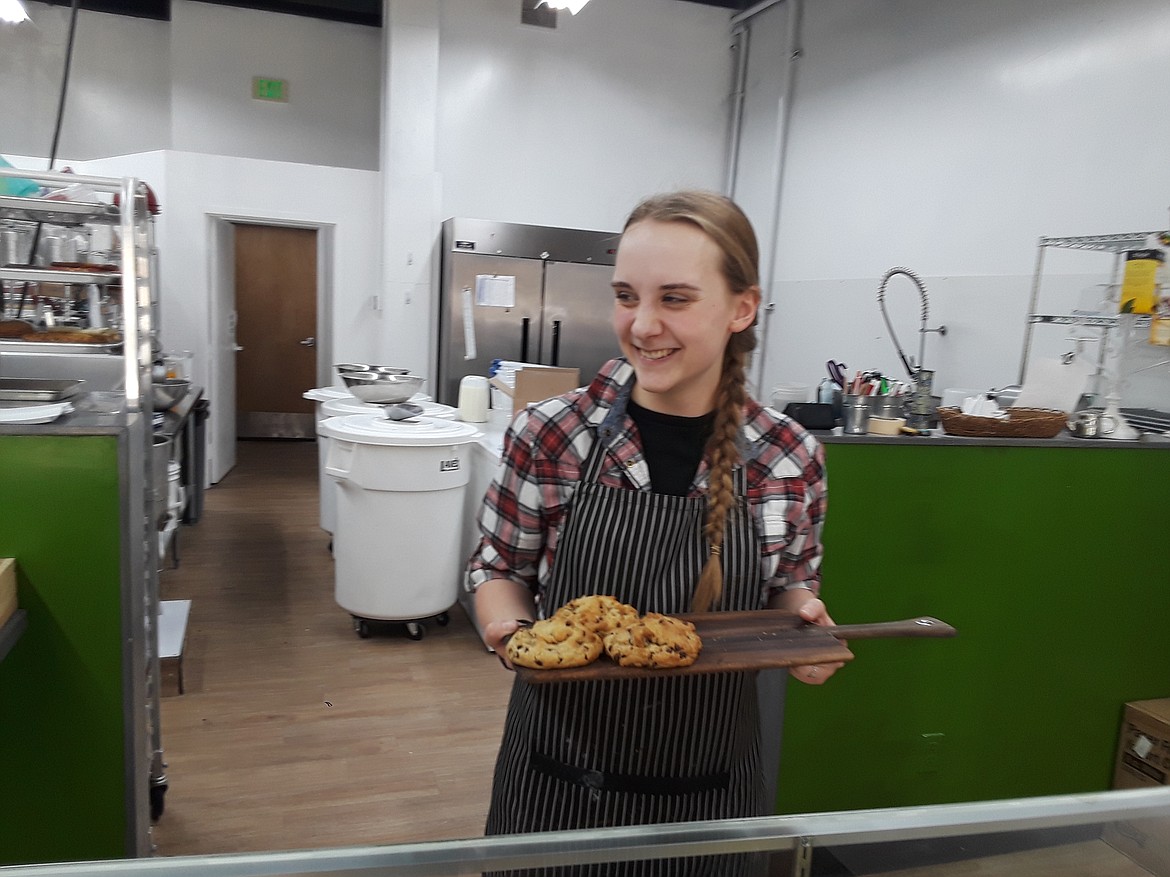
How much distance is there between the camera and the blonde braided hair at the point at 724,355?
110cm

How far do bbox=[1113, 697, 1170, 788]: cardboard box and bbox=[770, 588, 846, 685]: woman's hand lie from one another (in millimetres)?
1897

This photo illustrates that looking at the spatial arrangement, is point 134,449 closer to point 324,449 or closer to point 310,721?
point 310,721

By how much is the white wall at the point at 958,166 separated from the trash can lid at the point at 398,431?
8.42 feet

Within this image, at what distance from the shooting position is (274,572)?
4.50 meters

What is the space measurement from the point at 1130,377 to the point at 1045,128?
137cm

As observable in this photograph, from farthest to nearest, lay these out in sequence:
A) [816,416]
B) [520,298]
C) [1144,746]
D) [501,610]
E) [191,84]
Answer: [191,84] → [520,298] → [1144,746] → [816,416] → [501,610]

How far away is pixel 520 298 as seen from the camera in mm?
5781

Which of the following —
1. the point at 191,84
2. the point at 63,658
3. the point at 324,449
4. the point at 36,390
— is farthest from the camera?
the point at 191,84

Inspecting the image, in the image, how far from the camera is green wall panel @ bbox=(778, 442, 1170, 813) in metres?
2.18

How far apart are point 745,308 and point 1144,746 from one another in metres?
2.26

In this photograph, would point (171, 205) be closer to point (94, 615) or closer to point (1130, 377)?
Answer: point (94, 615)

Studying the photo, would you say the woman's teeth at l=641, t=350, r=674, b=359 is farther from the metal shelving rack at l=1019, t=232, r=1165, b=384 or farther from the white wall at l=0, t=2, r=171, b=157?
the white wall at l=0, t=2, r=171, b=157

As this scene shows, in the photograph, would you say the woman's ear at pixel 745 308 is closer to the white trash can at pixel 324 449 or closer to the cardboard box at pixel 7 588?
the cardboard box at pixel 7 588

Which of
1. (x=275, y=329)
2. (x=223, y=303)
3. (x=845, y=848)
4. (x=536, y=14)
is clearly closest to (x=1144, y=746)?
(x=845, y=848)
